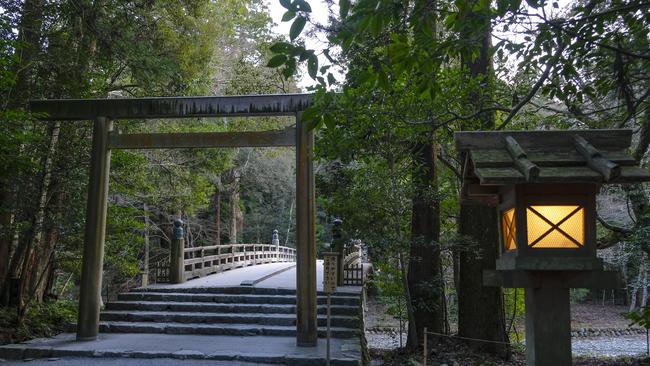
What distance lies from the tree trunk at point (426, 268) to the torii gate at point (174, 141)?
2690 millimetres

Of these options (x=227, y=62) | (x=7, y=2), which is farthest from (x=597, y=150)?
(x=227, y=62)

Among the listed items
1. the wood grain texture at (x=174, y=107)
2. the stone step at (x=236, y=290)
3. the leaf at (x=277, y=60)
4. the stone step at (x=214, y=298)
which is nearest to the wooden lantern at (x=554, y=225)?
the leaf at (x=277, y=60)

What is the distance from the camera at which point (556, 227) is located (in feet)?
11.1

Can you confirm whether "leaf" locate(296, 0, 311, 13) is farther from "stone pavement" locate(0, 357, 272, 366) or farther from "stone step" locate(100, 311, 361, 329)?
"stone step" locate(100, 311, 361, 329)

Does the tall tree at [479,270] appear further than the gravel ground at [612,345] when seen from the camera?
No

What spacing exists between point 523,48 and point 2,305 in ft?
30.8

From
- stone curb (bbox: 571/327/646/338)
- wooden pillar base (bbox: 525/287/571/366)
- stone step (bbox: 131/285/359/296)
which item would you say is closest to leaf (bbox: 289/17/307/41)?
wooden pillar base (bbox: 525/287/571/366)

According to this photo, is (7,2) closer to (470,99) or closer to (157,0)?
(157,0)

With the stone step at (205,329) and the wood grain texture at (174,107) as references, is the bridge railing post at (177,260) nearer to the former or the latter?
the stone step at (205,329)

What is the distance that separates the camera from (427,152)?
10711 mm

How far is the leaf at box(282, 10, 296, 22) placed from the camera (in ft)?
9.21

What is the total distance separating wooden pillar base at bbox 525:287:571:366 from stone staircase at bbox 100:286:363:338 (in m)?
5.53

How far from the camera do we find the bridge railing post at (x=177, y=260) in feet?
41.1

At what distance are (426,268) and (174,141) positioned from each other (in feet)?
18.4
